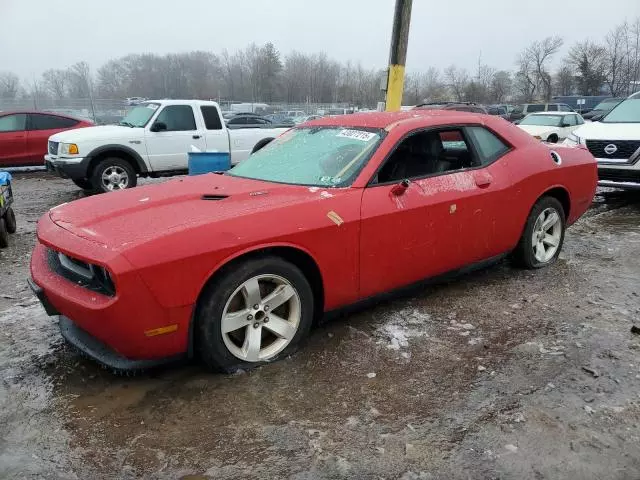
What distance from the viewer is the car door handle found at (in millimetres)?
4034

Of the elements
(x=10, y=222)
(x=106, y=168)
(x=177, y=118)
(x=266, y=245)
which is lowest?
(x=10, y=222)

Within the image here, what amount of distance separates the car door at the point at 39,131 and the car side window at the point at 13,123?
0.10m

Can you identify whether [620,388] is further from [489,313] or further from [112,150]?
[112,150]

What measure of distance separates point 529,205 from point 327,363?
241 cm

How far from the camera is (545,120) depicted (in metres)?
16.6

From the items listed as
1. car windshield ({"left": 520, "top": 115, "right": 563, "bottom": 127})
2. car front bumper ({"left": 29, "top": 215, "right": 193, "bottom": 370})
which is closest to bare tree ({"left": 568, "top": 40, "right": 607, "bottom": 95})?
car windshield ({"left": 520, "top": 115, "right": 563, "bottom": 127})

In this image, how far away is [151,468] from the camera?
2.32m

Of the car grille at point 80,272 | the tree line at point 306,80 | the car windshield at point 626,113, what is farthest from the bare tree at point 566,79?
the car grille at point 80,272

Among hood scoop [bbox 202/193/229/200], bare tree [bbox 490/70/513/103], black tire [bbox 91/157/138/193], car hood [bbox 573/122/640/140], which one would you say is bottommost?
black tire [bbox 91/157/138/193]

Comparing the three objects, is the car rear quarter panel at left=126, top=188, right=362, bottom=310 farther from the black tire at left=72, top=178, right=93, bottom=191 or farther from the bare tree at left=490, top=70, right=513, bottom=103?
the bare tree at left=490, top=70, right=513, bottom=103


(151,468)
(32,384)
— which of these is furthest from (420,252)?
(32,384)

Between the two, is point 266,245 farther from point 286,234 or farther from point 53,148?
point 53,148

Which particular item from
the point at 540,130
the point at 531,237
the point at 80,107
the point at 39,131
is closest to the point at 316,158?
the point at 531,237

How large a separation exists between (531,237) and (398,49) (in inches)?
230
